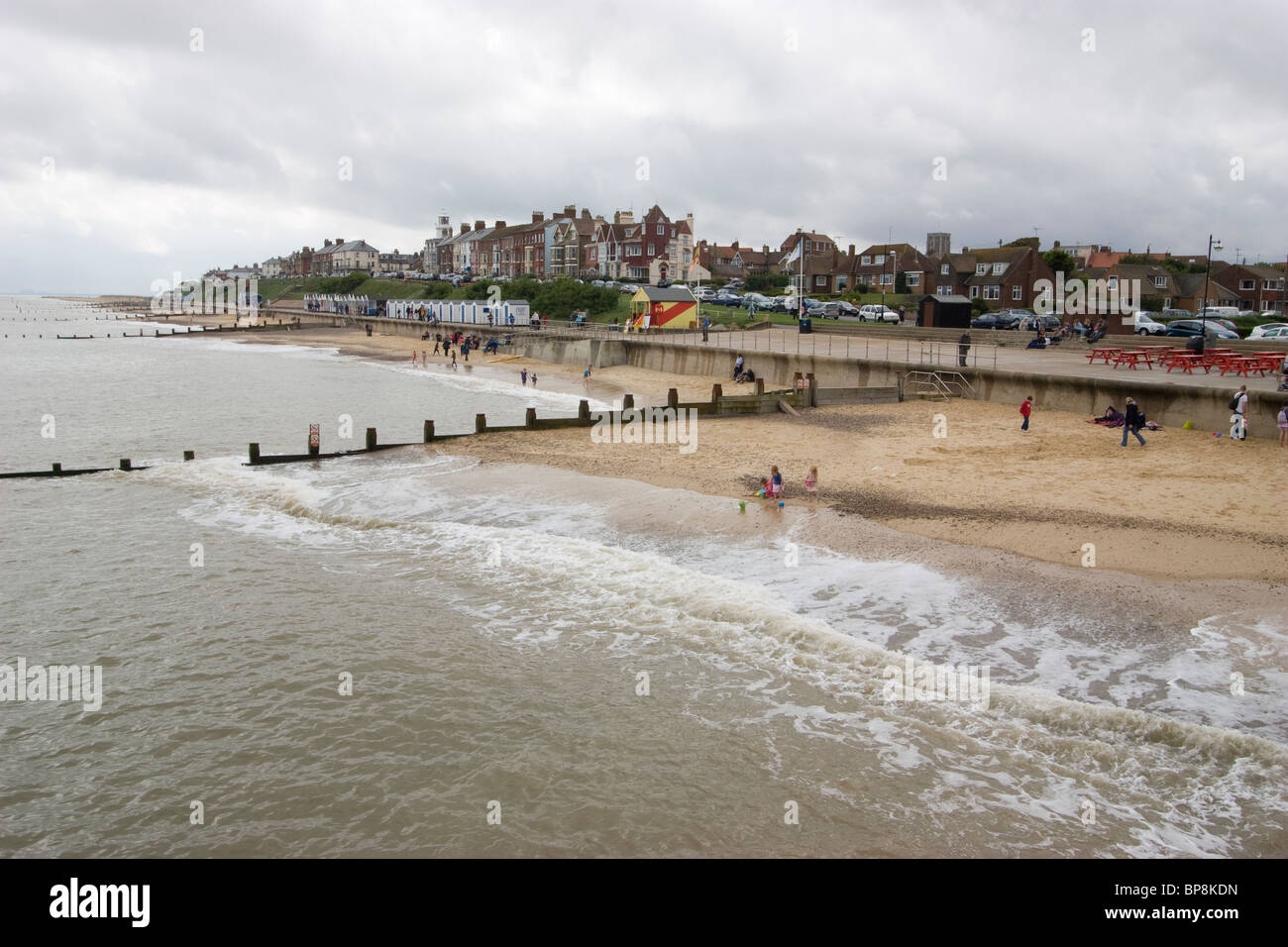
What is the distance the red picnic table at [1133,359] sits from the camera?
1272 inches

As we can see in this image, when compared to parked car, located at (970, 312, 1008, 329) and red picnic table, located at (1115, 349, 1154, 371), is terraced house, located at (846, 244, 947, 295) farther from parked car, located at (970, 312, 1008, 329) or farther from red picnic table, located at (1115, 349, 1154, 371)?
red picnic table, located at (1115, 349, 1154, 371)

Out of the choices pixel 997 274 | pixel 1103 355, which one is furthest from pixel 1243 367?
pixel 997 274

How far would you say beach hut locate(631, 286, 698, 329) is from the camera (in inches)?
2486

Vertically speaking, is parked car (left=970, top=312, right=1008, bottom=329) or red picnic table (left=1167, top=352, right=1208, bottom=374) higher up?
parked car (left=970, top=312, right=1008, bottom=329)

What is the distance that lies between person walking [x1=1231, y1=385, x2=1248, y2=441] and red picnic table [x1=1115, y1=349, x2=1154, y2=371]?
30.3 ft

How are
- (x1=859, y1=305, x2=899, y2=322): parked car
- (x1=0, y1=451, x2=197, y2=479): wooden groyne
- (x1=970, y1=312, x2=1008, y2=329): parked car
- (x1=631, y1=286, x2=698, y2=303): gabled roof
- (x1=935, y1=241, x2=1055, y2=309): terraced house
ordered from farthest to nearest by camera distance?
(x1=935, y1=241, x2=1055, y2=309): terraced house < (x1=631, y1=286, x2=698, y2=303): gabled roof < (x1=859, y1=305, x2=899, y2=322): parked car < (x1=970, y1=312, x2=1008, y2=329): parked car < (x1=0, y1=451, x2=197, y2=479): wooden groyne

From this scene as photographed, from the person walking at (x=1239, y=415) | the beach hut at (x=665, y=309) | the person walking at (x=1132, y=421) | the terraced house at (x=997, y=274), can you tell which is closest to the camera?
the person walking at (x=1239, y=415)

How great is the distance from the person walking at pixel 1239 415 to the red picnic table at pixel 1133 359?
9240 mm

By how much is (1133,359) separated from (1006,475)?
1556 centimetres

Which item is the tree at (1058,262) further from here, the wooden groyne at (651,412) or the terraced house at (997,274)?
the wooden groyne at (651,412)

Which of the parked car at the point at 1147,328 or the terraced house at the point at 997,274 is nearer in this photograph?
the parked car at the point at 1147,328

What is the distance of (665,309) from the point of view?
63344 millimetres

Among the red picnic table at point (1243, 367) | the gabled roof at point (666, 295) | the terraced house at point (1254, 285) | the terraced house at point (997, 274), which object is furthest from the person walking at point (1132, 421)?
the terraced house at point (1254, 285)

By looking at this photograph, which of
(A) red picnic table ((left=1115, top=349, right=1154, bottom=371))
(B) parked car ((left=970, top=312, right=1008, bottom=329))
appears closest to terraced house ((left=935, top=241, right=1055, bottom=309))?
(B) parked car ((left=970, top=312, right=1008, bottom=329))
